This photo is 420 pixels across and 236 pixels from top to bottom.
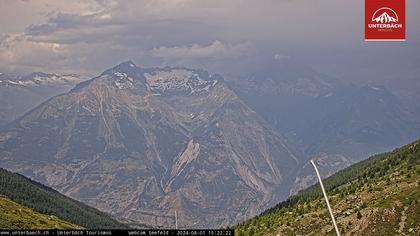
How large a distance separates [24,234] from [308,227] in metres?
163

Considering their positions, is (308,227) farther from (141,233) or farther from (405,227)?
(141,233)

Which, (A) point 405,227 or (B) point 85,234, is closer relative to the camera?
(B) point 85,234

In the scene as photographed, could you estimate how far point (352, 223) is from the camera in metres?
174

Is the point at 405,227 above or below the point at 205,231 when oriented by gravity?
below

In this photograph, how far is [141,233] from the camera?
41.7 m

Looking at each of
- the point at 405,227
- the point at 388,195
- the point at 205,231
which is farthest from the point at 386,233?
the point at 205,231

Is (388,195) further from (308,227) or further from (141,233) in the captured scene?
(141,233)

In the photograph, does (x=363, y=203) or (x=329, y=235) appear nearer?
(x=329, y=235)

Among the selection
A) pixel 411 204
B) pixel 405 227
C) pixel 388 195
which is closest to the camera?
pixel 405 227

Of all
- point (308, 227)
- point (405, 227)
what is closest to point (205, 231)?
point (405, 227)

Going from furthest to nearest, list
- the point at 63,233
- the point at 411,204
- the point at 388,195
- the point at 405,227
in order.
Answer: the point at 388,195
the point at 411,204
the point at 405,227
the point at 63,233

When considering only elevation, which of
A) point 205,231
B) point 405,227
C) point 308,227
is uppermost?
point 205,231

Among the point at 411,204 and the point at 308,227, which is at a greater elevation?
the point at 411,204

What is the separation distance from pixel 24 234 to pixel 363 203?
553 ft
